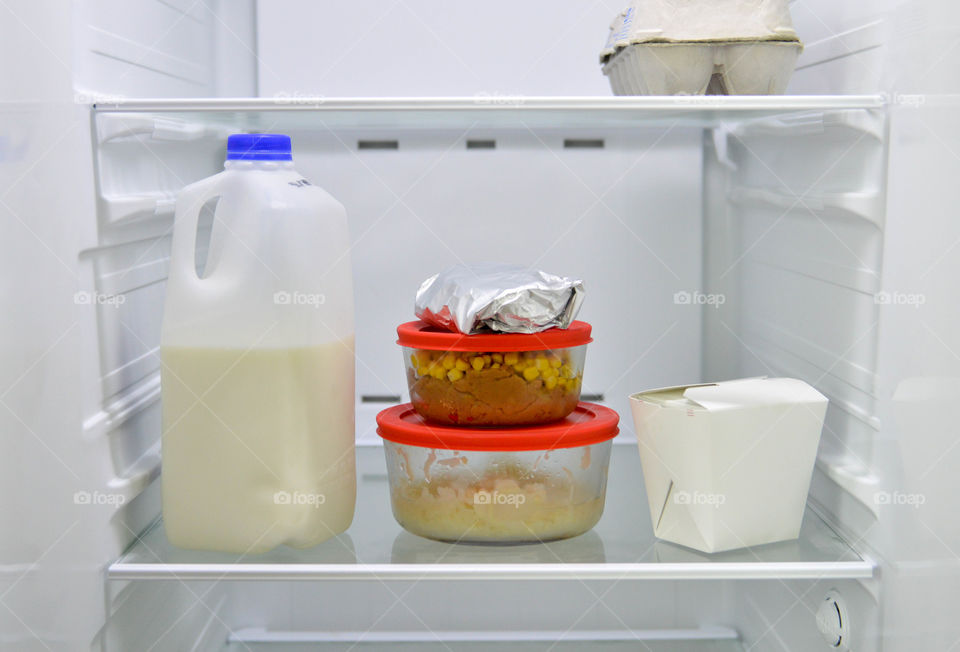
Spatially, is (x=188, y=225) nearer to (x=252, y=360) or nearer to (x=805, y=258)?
(x=252, y=360)

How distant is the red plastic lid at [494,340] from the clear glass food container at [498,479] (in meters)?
0.10

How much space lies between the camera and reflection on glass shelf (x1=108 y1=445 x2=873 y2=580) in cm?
99

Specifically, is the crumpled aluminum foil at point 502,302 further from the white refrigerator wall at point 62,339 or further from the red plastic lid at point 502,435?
the white refrigerator wall at point 62,339

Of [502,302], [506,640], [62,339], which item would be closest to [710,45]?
[502,302]

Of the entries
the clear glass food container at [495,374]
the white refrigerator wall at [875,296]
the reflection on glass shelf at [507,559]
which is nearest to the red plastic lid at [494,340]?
the clear glass food container at [495,374]

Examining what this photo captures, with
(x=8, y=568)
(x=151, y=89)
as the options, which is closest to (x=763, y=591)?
(x=8, y=568)

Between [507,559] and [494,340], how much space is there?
0.82ft

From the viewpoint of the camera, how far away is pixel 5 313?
2.81 ft

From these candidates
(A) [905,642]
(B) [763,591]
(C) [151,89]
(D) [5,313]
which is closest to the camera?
(D) [5,313]

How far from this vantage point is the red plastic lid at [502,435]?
1040 millimetres

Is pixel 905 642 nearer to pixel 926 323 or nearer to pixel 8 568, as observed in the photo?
pixel 926 323

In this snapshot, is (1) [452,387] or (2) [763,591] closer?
(1) [452,387]

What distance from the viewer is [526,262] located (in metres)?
1.52

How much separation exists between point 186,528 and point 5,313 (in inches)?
13.4
